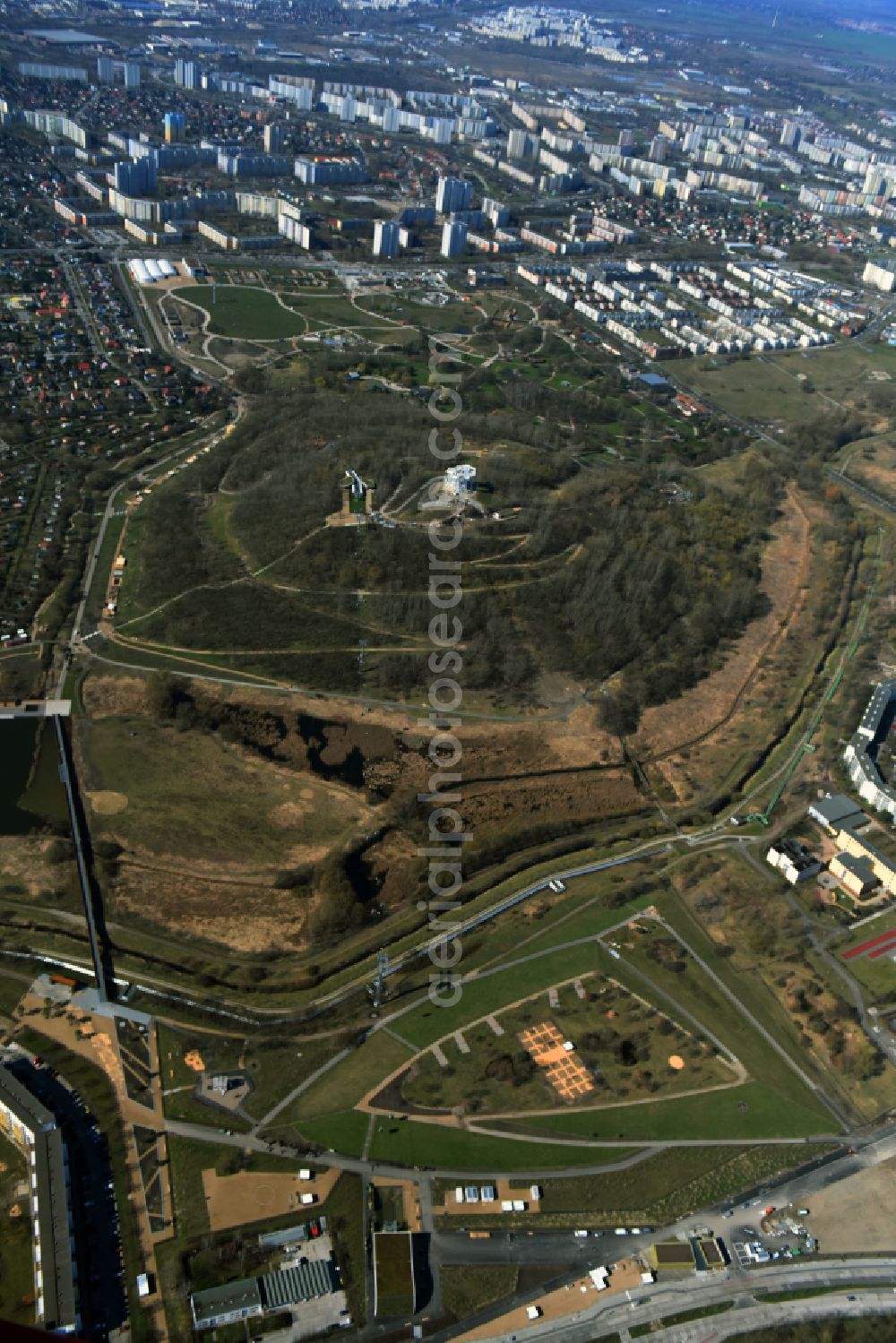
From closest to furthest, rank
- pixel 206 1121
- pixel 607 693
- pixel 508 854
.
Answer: pixel 206 1121 < pixel 508 854 < pixel 607 693

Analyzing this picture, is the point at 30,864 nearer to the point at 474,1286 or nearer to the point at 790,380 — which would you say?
the point at 474,1286

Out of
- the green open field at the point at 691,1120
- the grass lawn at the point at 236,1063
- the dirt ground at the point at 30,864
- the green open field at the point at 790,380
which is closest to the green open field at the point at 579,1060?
the green open field at the point at 691,1120

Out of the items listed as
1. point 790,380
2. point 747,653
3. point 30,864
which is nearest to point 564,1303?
point 30,864

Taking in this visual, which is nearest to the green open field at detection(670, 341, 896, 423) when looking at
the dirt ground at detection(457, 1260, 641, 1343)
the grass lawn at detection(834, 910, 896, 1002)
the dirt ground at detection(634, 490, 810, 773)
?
the dirt ground at detection(634, 490, 810, 773)

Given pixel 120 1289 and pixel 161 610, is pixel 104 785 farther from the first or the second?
pixel 120 1289

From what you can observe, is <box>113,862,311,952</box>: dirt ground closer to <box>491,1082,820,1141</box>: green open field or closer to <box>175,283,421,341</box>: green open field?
<box>491,1082,820,1141</box>: green open field

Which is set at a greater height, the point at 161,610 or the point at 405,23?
the point at 405,23

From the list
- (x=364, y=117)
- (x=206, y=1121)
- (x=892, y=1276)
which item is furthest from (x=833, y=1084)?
(x=364, y=117)
